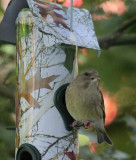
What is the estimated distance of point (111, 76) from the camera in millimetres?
7121

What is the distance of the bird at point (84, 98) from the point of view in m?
5.43

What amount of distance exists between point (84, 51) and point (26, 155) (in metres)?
1.94

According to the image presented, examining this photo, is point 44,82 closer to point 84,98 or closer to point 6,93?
point 84,98

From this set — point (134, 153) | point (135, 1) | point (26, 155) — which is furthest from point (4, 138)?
point (135, 1)

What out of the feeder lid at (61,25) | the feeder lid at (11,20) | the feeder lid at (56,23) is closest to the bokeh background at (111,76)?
the feeder lid at (11,20)

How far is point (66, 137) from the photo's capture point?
5.43m

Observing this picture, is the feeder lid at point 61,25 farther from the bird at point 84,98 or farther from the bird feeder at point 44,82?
the bird at point 84,98

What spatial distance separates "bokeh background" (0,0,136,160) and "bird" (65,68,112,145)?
89cm

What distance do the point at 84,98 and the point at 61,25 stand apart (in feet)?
2.43

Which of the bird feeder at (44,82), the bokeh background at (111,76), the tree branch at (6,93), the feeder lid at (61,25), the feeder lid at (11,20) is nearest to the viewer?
the feeder lid at (61,25)

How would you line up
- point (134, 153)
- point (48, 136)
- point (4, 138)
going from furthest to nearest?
point (134, 153) → point (4, 138) → point (48, 136)

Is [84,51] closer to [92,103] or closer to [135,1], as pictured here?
[135,1]

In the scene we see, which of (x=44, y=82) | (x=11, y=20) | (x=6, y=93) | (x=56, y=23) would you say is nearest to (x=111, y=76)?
(x=6, y=93)

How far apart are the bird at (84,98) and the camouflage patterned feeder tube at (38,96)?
13 centimetres
